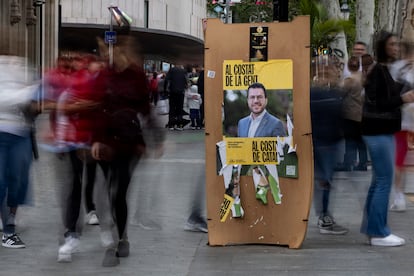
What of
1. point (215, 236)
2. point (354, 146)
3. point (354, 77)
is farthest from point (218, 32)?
point (354, 146)

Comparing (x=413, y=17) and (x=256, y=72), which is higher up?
(x=413, y=17)

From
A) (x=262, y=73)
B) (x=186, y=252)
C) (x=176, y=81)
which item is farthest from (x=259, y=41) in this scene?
(x=176, y=81)

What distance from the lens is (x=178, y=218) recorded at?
31.1 ft

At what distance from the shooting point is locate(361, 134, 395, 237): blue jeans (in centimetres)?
774

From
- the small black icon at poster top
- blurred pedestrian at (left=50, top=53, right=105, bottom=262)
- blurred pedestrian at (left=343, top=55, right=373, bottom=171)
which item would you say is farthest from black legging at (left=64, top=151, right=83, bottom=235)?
blurred pedestrian at (left=343, top=55, right=373, bottom=171)

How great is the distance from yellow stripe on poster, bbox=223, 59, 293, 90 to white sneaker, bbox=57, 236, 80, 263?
1869 mm

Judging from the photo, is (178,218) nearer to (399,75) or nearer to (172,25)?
(399,75)

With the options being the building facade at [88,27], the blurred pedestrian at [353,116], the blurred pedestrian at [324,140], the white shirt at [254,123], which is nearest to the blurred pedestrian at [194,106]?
the building facade at [88,27]

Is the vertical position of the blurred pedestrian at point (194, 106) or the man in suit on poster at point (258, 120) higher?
the man in suit on poster at point (258, 120)

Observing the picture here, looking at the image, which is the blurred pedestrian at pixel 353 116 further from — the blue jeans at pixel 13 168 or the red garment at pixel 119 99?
the blue jeans at pixel 13 168

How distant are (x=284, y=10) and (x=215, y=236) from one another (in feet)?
7.86

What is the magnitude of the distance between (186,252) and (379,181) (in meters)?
1.78

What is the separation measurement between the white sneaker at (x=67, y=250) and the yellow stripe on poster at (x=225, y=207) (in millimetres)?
1285

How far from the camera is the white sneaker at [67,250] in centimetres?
733
